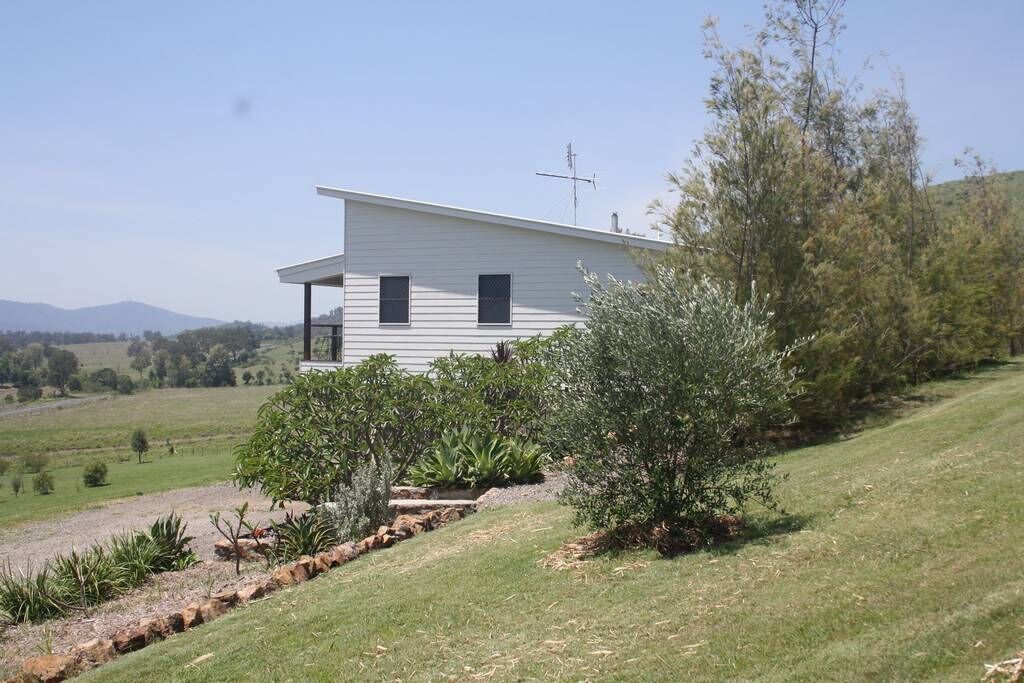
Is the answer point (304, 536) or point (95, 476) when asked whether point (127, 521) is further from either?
point (95, 476)

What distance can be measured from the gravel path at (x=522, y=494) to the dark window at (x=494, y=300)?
19.7 feet

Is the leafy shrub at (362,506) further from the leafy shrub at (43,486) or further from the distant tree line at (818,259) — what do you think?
the leafy shrub at (43,486)

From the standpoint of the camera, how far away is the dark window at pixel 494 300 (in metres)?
18.0

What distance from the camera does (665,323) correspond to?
6.96 m

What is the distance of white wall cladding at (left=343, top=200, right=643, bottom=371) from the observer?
17.6 meters

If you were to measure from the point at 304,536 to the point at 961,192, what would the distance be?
25293 mm

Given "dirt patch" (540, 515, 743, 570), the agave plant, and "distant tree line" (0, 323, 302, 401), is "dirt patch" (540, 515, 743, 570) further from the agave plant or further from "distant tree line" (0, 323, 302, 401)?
"distant tree line" (0, 323, 302, 401)

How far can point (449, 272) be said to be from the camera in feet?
60.1

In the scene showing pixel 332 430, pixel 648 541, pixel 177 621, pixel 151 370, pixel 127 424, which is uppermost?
pixel 151 370

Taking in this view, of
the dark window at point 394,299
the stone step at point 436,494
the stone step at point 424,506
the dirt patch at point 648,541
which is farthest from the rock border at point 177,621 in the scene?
the dark window at point 394,299

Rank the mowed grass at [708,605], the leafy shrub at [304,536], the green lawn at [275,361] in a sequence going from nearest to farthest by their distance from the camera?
the mowed grass at [708,605] → the leafy shrub at [304,536] → the green lawn at [275,361]

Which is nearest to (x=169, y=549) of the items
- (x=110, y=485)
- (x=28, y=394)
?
(x=110, y=485)

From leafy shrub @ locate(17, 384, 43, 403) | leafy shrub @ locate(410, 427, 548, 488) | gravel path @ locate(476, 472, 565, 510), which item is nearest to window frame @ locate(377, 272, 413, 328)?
leafy shrub @ locate(410, 427, 548, 488)

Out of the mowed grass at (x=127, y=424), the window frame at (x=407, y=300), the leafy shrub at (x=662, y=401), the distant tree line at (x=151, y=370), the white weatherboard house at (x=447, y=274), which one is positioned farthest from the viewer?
the distant tree line at (x=151, y=370)
